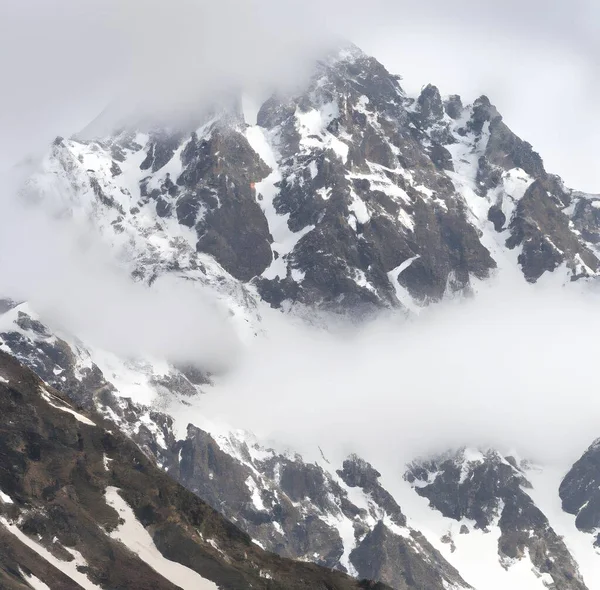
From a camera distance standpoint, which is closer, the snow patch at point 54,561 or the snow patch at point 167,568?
the snow patch at point 54,561

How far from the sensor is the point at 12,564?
572 ft

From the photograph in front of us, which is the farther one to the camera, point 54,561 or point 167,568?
point 167,568

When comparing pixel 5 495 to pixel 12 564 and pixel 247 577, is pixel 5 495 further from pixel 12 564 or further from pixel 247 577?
pixel 247 577

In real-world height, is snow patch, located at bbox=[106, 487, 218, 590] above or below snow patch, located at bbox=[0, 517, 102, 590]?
above

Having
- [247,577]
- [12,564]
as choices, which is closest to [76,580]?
[12,564]

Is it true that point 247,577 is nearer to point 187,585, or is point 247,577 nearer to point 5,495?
point 187,585

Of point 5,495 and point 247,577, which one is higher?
point 247,577

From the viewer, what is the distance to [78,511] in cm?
19775

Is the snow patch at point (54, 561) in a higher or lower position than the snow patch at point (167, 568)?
lower

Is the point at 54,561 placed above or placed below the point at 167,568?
below

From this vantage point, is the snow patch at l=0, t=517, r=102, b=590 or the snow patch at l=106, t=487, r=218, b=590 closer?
the snow patch at l=0, t=517, r=102, b=590

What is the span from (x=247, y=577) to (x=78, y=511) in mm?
28592

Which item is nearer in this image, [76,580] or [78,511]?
[76,580]

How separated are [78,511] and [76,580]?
55.1ft
